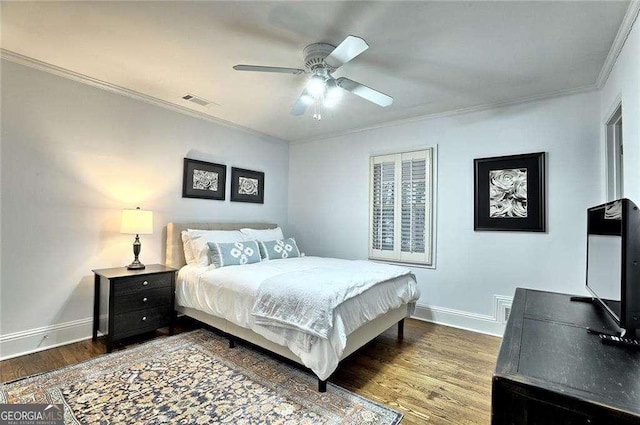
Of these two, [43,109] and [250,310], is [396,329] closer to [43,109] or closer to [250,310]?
[250,310]

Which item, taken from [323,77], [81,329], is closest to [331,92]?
[323,77]

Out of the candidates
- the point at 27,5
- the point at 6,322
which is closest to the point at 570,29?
the point at 27,5

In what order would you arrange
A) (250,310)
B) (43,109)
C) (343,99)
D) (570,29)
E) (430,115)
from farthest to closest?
(430,115)
(343,99)
(43,109)
(250,310)
(570,29)

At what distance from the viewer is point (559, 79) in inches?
110

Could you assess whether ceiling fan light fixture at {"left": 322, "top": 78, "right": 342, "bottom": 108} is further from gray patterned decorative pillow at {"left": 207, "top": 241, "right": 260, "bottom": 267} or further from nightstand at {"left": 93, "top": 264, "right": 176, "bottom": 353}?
nightstand at {"left": 93, "top": 264, "right": 176, "bottom": 353}

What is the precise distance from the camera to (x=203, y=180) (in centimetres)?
402

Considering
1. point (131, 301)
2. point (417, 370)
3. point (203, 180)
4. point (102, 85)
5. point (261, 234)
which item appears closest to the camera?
point (417, 370)

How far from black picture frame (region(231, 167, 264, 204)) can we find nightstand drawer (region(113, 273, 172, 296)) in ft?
5.26

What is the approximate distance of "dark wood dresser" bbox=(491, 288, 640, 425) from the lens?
83 centimetres

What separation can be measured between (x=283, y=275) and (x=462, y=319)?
2303mm

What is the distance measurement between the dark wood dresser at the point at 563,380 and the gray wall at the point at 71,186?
11.7 ft

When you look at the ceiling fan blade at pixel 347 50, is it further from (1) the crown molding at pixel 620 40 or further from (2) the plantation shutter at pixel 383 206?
(2) the plantation shutter at pixel 383 206

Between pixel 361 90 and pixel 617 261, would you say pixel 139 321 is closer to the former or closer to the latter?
pixel 361 90

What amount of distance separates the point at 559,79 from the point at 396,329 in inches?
119
